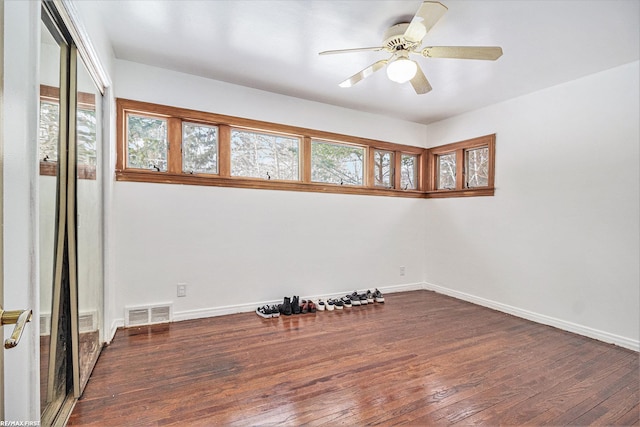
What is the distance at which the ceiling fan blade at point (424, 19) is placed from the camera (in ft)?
5.84

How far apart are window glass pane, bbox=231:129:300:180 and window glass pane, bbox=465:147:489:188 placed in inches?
94.0

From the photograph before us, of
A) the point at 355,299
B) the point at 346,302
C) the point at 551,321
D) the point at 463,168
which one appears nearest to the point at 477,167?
the point at 463,168

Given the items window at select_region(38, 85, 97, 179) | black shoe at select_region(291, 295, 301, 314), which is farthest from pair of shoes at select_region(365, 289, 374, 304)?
window at select_region(38, 85, 97, 179)

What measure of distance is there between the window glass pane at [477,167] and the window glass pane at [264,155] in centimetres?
239

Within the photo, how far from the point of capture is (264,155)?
380cm

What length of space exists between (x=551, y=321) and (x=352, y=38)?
3467mm

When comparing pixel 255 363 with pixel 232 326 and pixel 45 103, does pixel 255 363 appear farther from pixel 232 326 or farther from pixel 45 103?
pixel 45 103

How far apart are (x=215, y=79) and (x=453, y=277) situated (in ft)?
13.1

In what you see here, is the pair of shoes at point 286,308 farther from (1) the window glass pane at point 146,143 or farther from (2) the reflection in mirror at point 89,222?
(1) the window glass pane at point 146,143

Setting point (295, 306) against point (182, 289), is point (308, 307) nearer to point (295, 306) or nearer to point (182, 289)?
point (295, 306)

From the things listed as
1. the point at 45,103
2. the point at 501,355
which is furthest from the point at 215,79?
the point at 501,355

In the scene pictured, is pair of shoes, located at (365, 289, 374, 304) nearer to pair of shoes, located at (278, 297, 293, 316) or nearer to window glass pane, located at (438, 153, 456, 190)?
pair of shoes, located at (278, 297, 293, 316)

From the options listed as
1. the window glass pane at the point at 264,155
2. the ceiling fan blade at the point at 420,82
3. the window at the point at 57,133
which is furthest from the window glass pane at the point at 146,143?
the ceiling fan blade at the point at 420,82

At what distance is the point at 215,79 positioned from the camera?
3.43 meters
